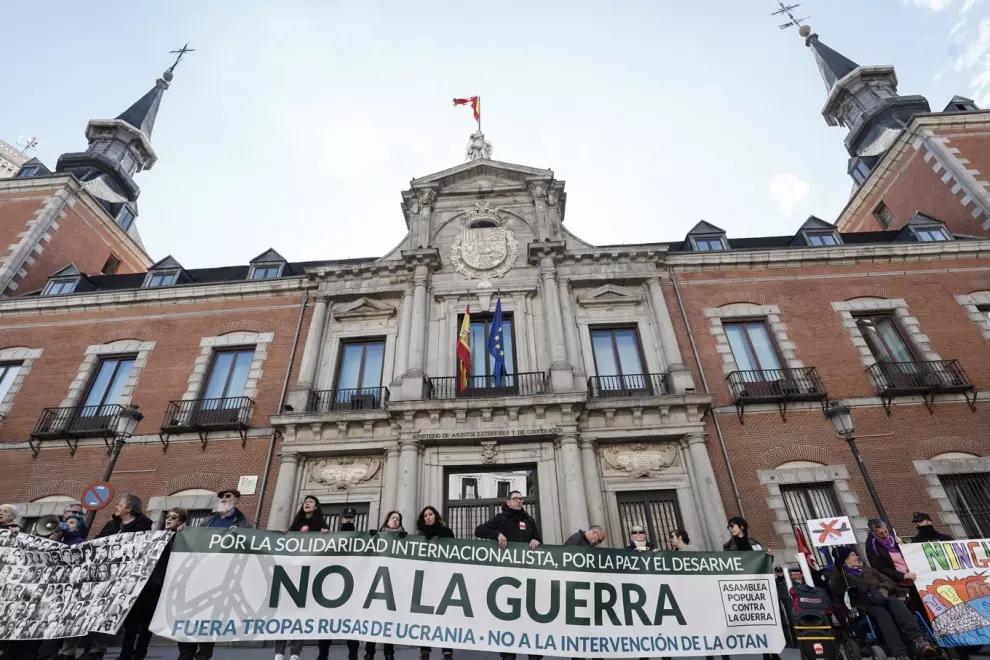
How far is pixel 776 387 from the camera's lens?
14.8 meters

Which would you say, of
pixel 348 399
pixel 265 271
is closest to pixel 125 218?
pixel 265 271

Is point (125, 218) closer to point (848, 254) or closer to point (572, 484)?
point (572, 484)

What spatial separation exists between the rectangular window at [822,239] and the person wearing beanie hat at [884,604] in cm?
1409

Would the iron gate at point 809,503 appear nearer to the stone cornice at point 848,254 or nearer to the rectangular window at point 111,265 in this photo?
the stone cornice at point 848,254

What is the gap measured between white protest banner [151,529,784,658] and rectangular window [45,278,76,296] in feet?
57.2

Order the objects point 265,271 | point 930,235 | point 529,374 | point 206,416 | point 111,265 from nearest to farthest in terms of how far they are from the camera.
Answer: point 529,374
point 206,416
point 930,235
point 265,271
point 111,265

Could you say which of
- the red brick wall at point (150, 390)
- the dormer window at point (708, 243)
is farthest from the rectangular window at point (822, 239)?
the red brick wall at point (150, 390)

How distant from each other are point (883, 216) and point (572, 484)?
23.7m

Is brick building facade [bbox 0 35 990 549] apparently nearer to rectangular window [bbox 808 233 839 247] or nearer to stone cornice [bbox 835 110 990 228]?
rectangular window [bbox 808 233 839 247]

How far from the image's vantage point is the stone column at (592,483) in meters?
12.8

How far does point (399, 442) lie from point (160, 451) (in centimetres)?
694

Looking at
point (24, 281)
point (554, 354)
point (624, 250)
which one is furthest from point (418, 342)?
point (24, 281)

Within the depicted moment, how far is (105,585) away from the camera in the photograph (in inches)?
266

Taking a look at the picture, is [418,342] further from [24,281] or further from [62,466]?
[24,281]
